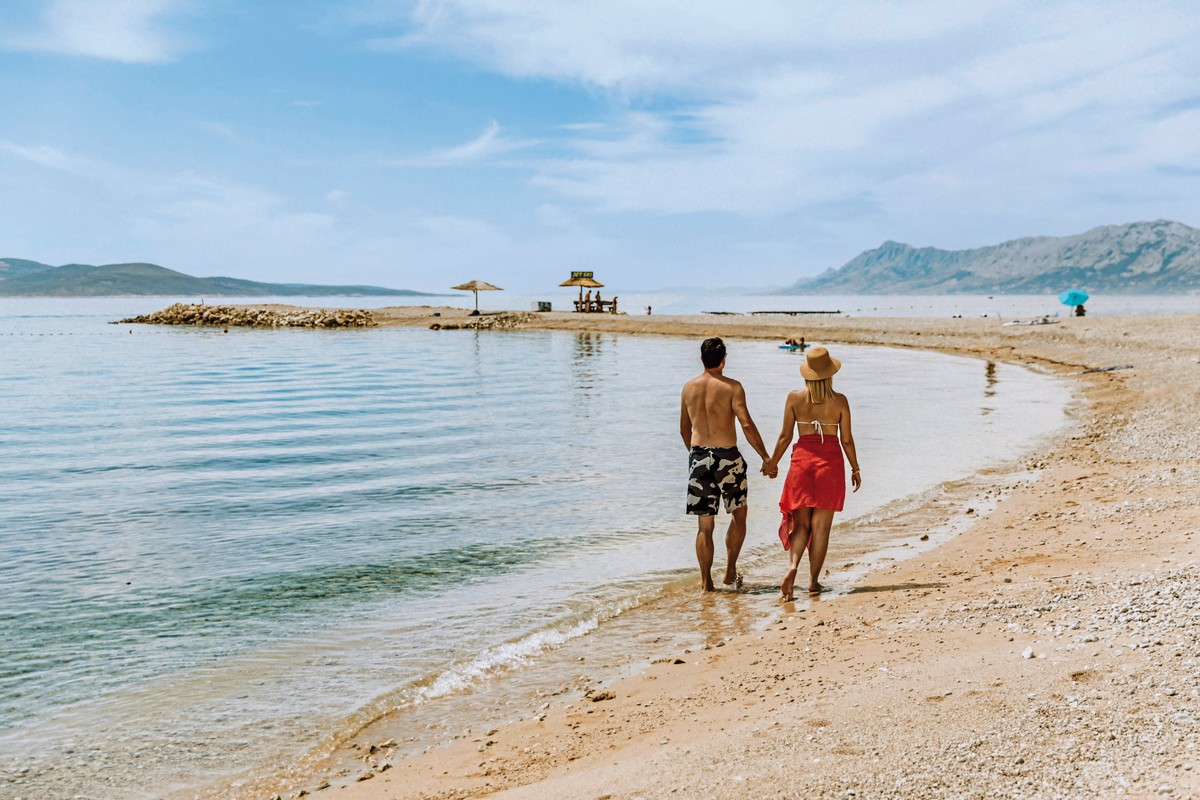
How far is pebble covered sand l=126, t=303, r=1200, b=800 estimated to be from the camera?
3752mm

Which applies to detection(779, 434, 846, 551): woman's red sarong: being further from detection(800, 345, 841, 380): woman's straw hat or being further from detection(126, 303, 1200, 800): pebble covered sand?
detection(126, 303, 1200, 800): pebble covered sand

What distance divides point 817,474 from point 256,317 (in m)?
87.5

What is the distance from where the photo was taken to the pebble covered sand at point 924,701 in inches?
148

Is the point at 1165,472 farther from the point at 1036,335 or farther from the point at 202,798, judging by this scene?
the point at 1036,335

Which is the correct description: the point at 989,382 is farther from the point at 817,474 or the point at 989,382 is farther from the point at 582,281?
the point at 582,281

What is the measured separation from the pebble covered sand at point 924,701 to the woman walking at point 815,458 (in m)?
0.61

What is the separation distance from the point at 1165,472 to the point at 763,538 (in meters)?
5.88

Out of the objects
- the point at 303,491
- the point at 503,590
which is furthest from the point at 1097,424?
the point at 303,491

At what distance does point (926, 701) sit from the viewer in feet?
15.0

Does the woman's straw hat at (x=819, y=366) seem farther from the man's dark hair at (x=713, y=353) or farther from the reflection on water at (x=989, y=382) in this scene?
the reflection on water at (x=989, y=382)

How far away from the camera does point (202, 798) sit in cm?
482

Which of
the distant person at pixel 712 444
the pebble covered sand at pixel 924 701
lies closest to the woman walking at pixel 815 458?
the distant person at pixel 712 444

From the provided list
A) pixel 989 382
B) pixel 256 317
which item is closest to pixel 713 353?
pixel 989 382

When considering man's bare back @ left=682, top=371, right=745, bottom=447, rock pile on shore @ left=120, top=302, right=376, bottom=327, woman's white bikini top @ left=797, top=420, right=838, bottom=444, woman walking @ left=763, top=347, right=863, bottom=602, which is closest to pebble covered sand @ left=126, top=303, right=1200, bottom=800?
woman walking @ left=763, top=347, right=863, bottom=602
